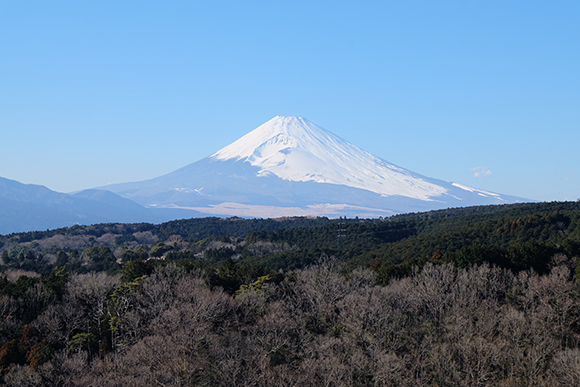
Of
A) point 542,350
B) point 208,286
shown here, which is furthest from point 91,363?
point 542,350

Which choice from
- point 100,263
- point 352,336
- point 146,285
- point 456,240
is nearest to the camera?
point 352,336

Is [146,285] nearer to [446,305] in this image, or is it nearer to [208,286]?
[208,286]

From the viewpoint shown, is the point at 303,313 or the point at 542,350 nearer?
the point at 542,350

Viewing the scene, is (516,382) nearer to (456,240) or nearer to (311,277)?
(311,277)

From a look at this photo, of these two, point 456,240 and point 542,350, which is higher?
point 456,240

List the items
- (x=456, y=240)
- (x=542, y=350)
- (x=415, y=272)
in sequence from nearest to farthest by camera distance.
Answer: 1. (x=542, y=350)
2. (x=415, y=272)
3. (x=456, y=240)

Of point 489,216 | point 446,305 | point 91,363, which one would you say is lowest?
point 91,363

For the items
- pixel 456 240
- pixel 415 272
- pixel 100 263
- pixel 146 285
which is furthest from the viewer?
pixel 100 263

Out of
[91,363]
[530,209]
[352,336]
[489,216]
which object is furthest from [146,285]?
[530,209]

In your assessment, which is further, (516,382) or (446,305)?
(446,305)
